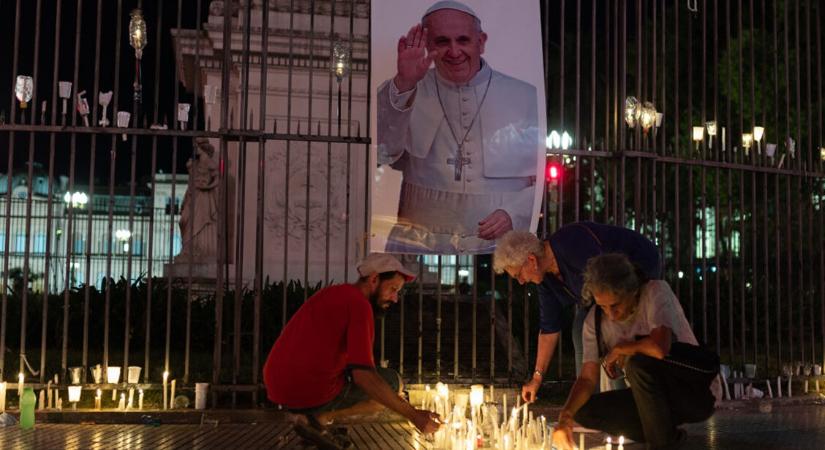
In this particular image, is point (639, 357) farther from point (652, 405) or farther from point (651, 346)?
point (652, 405)

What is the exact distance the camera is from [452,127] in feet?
28.1

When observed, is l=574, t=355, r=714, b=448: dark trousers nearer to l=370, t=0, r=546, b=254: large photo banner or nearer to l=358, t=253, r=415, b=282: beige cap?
l=358, t=253, r=415, b=282: beige cap

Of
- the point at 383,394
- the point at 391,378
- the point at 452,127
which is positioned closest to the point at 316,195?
the point at 452,127

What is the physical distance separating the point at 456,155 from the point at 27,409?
Result: 4.17 metres

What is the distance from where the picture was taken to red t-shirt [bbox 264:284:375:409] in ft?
18.0

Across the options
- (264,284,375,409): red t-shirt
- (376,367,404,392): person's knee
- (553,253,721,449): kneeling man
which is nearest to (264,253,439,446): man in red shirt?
(264,284,375,409): red t-shirt

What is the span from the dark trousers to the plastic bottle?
4.32m

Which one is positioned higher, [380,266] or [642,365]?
[380,266]

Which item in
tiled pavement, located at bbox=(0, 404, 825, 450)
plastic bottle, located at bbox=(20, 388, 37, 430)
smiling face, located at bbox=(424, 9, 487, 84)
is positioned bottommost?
tiled pavement, located at bbox=(0, 404, 825, 450)

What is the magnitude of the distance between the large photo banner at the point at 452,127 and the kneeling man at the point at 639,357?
10.0 feet

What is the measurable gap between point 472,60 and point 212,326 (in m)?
4.92

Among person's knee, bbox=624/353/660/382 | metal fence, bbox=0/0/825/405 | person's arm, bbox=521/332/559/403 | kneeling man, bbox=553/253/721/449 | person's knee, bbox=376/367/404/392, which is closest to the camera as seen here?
kneeling man, bbox=553/253/721/449

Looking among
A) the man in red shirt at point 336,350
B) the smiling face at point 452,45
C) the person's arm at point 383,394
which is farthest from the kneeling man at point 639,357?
the smiling face at point 452,45

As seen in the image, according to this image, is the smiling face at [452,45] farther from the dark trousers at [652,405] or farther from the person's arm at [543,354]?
the dark trousers at [652,405]
